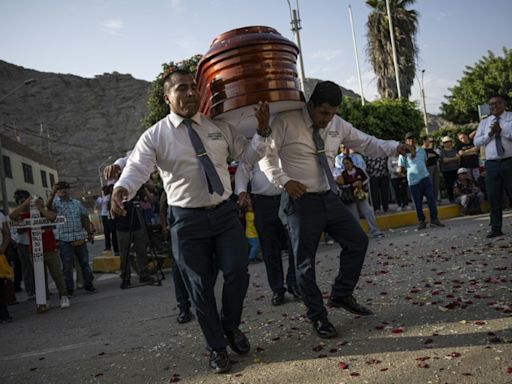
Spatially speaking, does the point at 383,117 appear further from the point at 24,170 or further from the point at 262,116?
the point at 24,170

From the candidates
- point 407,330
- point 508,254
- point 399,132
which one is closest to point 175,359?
point 407,330

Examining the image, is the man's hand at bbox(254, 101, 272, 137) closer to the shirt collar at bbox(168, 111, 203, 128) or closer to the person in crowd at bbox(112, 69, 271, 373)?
the person in crowd at bbox(112, 69, 271, 373)

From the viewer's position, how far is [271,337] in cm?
412

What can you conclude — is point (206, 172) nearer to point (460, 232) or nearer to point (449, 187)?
point (460, 232)

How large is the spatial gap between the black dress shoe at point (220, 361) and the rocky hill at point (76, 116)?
85496 mm

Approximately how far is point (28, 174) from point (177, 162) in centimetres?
4187

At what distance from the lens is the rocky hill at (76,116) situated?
93.5m

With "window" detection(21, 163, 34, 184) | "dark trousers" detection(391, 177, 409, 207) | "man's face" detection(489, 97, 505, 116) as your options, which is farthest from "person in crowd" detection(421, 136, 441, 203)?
"window" detection(21, 163, 34, 184)

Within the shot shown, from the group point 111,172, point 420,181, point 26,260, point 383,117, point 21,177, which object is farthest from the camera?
point 21,177

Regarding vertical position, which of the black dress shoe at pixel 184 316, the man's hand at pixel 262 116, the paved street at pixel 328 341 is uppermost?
the man's hand at pixel 262 116

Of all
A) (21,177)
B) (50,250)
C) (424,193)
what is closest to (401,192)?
(424,193)

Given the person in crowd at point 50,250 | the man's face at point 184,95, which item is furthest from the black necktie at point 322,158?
the person in crowd at point 50,250

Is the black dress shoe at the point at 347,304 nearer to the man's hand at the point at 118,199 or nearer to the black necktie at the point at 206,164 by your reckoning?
the black necktie at the point at 206,164

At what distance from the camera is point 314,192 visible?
160 inches
